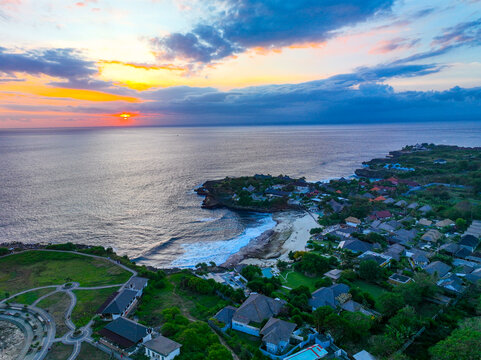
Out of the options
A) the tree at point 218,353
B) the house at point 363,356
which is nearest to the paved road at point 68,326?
the tree at point 218,353

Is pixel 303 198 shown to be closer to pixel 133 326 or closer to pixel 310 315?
pixel 310 315

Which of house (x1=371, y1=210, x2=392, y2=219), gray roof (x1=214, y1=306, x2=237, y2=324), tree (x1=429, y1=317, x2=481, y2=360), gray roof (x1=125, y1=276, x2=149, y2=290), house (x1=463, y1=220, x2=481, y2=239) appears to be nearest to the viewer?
tree (x1=429, y1=317, x2=481, y2=360)

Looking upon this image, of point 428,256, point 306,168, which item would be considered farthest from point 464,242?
point 306,168

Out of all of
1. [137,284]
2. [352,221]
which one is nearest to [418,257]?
[352,221]

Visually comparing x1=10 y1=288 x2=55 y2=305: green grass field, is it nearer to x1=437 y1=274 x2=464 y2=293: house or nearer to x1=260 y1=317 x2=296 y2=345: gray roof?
x1=260 y1=317 x2=296 y2=345: gray roof

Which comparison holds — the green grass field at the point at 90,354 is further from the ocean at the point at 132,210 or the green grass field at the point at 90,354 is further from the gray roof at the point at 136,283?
the ocean at the point at 132,210

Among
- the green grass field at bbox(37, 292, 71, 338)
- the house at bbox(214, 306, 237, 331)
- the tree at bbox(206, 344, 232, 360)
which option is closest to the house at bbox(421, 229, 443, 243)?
the house at bbox(214, 306, 237, 331)

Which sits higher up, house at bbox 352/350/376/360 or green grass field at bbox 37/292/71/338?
house at bbox 352/350/376/360

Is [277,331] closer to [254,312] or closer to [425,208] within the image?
[254,312]
